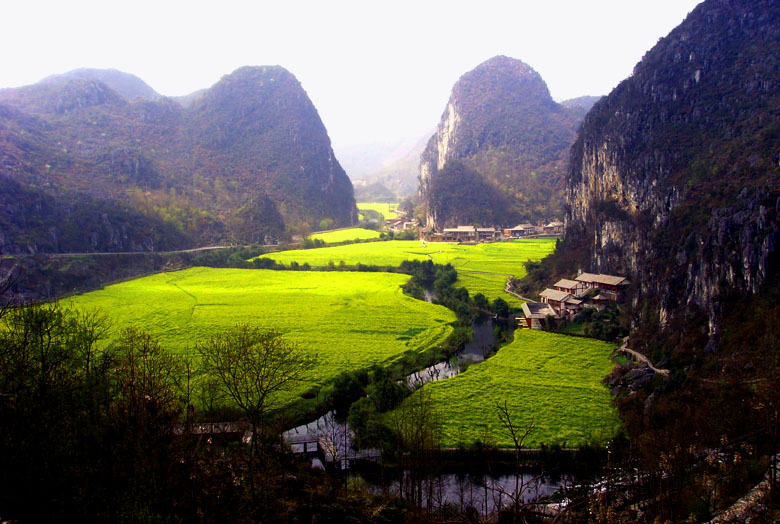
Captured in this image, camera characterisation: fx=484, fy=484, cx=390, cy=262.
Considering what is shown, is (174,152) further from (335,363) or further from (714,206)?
(714,206)

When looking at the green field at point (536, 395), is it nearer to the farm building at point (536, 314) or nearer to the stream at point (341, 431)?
the stream at point (341, 431)

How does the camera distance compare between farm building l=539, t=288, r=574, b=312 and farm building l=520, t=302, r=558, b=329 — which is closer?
farm building l=520, t=302, r=558, b=329

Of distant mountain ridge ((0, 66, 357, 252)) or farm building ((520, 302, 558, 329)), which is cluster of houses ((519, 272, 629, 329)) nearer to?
farm building ((520, 302, 558, 329))

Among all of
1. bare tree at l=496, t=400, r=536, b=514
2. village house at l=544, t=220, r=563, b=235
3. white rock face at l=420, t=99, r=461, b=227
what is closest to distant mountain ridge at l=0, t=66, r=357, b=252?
white rock face at l=420, t=99, r=461, b=227

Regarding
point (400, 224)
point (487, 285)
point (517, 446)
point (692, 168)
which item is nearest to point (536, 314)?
point (487, 285)

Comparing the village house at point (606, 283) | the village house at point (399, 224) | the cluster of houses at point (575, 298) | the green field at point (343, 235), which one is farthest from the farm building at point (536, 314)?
the village house at point (399, 224)

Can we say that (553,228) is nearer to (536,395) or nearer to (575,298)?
(575,298)

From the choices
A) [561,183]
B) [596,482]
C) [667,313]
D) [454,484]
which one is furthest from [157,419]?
[561,183]
